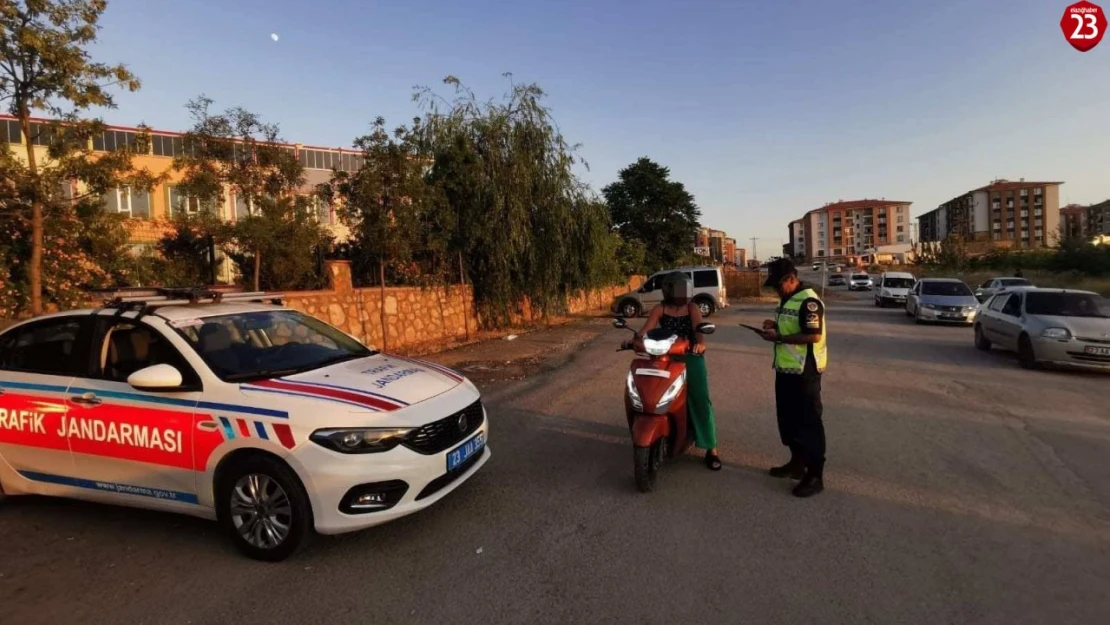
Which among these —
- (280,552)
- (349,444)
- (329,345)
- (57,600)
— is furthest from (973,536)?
(57,600)

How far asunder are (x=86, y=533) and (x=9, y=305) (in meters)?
4.97

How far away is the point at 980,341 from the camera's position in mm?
13234

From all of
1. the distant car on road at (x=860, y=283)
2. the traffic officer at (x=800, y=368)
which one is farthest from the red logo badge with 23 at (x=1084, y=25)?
the distant car on road at (x=860, y=283)

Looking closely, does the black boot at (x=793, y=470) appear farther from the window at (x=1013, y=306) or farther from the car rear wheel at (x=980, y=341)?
the car rear wheel at (x=980, y=341)

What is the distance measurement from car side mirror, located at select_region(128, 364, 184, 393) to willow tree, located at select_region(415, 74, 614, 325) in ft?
36.1

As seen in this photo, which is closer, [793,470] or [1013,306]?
[793,470]

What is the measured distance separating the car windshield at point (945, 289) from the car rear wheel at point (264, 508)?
21.0 metres

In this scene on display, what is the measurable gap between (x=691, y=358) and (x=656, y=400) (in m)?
0.81

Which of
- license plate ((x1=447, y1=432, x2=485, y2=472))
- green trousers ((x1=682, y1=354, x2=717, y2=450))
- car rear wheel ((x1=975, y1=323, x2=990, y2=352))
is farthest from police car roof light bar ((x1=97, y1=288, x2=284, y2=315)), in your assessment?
car rear wheel ((x1=975, y1=323, x2=990, y2=352))

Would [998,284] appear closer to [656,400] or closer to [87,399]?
[656,400]

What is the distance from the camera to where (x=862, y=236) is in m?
157

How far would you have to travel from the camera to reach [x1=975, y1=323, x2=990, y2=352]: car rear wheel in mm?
13016

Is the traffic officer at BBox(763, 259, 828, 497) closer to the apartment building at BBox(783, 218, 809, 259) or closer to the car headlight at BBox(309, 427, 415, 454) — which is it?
the car headlight at BBox(309, 427, 415, 454)

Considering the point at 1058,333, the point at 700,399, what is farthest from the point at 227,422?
the point at 1058,333
